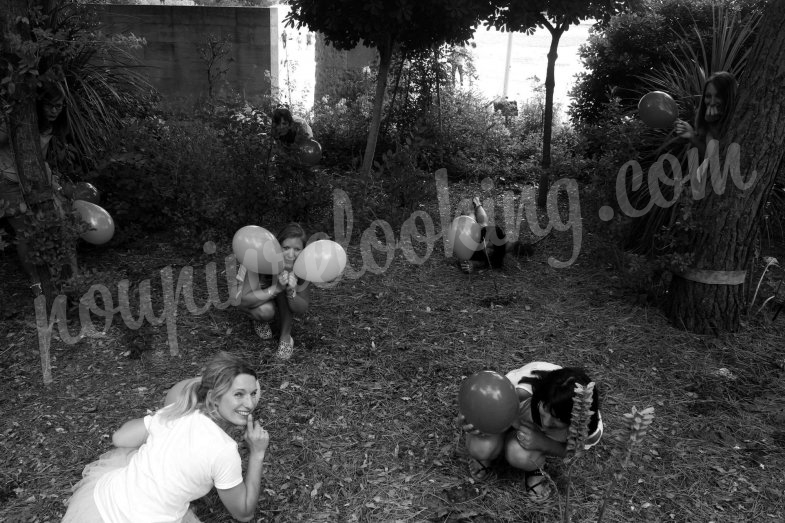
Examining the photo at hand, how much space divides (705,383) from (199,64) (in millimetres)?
A: 9595

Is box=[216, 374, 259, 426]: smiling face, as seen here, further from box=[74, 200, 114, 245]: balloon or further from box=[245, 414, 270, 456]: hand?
box=[74, 200, 114, 245]: balloon

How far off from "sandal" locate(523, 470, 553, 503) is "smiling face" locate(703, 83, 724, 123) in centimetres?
264

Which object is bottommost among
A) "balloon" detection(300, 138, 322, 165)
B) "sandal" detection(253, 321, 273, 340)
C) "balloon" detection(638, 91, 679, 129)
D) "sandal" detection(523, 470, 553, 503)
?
"sandal" detection(523, 470, 553, 503)

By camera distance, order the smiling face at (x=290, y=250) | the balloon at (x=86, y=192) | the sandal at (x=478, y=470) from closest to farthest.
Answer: the sandal at (x=478, y=470), the smiling face at (x=290, y=250), the balloon at (x=86, y=192)

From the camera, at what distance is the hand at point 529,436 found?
2.68 meters

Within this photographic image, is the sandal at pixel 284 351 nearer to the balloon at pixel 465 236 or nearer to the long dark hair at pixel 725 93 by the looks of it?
the balloon at pixel 465 236

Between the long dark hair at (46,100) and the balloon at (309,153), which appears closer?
the long dark hair at (46,100)

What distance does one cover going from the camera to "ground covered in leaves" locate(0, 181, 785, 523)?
2781 millimetres

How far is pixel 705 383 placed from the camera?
3.61 m

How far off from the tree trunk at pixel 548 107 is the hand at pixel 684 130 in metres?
1.46

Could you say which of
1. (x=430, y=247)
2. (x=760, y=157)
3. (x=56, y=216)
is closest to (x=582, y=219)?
(x=430, y=247)

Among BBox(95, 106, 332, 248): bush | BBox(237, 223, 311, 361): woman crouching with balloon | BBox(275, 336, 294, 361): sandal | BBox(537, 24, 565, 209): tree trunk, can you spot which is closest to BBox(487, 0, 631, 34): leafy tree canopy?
BBox(537, 24, 565, 209): tree trunk

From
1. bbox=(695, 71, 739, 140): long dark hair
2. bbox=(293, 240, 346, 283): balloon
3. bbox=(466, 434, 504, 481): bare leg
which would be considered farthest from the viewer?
bbox=(695, 71, 739, 140): long dark hair

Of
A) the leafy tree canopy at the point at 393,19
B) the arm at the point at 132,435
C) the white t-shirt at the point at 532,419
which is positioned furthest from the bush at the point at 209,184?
the white t-shirt at the point at 532,419
